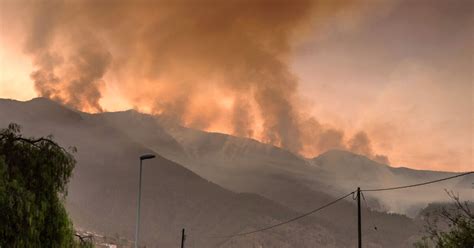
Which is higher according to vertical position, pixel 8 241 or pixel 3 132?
pixel 3 132

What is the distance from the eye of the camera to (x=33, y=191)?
2502cm

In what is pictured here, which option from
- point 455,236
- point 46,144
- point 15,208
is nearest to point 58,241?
point 15,208

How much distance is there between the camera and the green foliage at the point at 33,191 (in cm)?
2303

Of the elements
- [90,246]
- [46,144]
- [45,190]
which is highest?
[46,144]

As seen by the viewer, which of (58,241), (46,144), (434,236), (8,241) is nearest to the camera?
(8,241)

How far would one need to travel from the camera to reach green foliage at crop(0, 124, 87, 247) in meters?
23.0

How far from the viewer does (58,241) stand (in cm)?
2509

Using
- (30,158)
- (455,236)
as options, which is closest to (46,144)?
(30,158)

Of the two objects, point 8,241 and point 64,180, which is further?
point 64,180

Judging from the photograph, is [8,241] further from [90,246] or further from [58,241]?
[90,246]

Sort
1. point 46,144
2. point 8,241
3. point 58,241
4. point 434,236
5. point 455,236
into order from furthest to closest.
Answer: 1. point 434,236
2. point 455,236
3. point 46,144
4. point 58,241
5. point 8,241

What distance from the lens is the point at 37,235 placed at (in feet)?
78.4

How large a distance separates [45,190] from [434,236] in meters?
34.4

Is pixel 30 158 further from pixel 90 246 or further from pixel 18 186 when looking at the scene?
pixel 90 246
